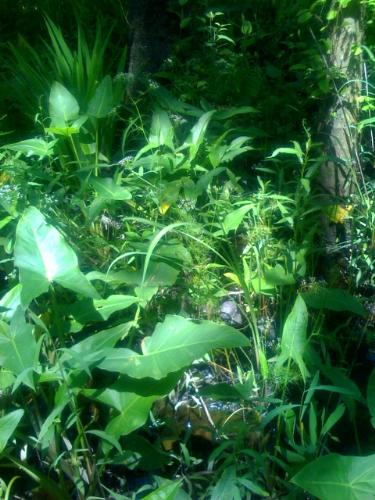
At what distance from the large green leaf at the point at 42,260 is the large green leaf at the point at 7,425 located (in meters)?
0.31

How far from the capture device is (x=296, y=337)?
217cm

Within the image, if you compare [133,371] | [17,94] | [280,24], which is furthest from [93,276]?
[280,24]

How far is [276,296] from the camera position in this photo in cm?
252

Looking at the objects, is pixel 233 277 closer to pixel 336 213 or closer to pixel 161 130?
pixel 336 213

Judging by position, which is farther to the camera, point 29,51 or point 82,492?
point 29,51

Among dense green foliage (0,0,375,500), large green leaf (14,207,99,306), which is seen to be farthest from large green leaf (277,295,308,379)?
large green leaf (14,207,99,306)

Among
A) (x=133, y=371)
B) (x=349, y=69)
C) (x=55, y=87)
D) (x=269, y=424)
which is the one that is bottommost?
(x=269, y=424)

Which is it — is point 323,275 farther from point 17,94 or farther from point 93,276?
point 17,94

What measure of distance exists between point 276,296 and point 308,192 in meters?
0.42

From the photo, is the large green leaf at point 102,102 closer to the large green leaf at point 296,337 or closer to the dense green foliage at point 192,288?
the dense green foliage at point 192,288

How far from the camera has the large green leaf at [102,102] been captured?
122 inches

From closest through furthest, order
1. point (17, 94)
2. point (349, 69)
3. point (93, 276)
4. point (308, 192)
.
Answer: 1. point (93, 276)
2. point (308, 192)
3. point (349, 69)
4. point (17, 94)

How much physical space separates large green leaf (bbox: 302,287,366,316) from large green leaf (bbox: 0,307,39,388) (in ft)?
2.96

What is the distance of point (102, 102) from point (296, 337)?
1.48 meters
